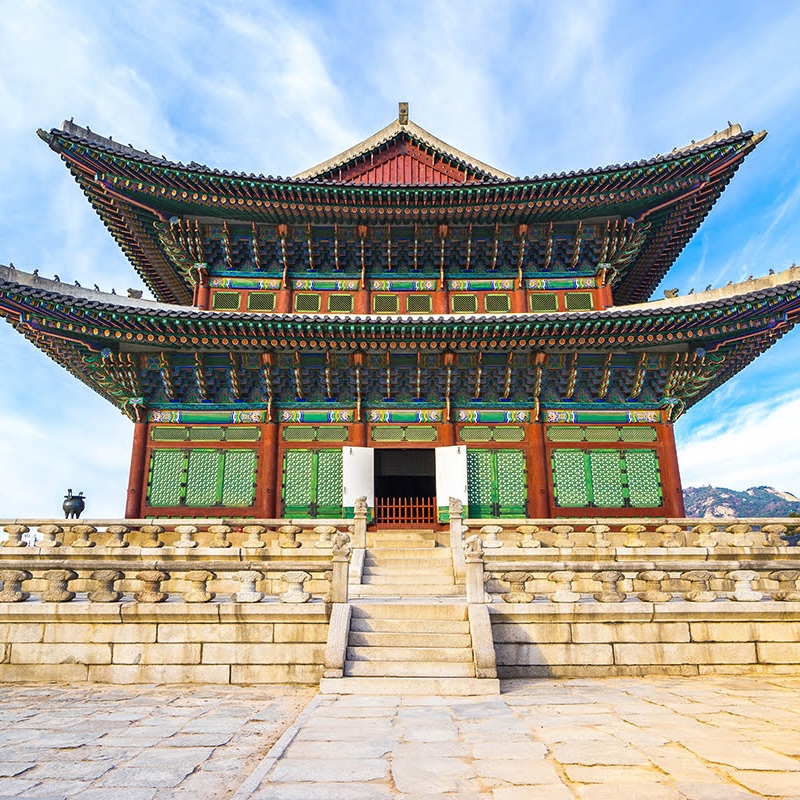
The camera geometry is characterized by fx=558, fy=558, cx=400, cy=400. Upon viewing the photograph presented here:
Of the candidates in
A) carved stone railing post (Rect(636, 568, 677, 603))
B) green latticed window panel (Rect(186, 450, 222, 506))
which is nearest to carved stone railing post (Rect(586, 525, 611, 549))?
carved stone railing post (Rect(636, 568, 677, 603))

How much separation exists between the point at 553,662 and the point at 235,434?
11142 millimetres

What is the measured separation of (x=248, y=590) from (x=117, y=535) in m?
5.61

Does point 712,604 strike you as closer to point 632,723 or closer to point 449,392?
point 632,723

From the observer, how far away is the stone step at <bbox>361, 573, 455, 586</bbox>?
37.5ft

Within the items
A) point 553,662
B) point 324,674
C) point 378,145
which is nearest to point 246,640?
point 324,674

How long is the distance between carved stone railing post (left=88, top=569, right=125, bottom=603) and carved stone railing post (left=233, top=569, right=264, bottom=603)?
201 centimetres

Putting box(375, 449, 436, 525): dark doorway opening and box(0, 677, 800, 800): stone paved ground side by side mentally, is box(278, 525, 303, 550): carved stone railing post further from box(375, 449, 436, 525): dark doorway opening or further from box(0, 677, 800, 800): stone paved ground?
box(375, 449, 436, 525): dark doorway opening

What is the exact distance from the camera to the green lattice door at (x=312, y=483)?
16.1 m

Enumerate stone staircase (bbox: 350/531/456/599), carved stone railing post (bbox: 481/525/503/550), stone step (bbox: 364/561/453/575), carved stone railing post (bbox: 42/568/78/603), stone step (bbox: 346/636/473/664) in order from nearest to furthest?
stone step (bbox: 346/636/473/664), carved stone railing post (bbox: 42/568/78/603), stone staircase (bbox: 350/531/456/599), stone step (bbox: 364/561/453/575), carved stone railing post (bbox: 481/525/503/550)

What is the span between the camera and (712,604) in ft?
30.2

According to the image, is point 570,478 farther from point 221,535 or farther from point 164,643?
point 164,643

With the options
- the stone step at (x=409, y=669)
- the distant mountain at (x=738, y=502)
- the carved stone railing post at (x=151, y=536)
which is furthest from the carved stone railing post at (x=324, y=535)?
the distant mountain at (x=738, y=502)

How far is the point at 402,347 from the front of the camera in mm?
15844

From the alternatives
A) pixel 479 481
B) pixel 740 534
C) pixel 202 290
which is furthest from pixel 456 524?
pixel 202 290
